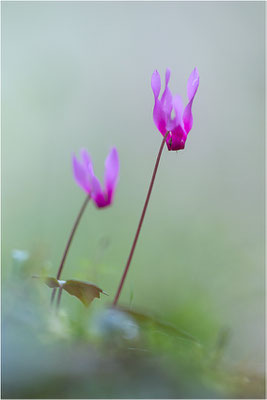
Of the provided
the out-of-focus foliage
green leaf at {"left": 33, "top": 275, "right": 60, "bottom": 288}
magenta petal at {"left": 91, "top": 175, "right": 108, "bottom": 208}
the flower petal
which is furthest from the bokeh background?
the out-of-focus foliage

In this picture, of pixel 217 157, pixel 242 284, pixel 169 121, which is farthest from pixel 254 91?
pixel 169 121

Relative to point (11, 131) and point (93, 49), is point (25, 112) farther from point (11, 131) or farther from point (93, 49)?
point (93, 49)

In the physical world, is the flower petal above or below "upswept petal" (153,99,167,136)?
below

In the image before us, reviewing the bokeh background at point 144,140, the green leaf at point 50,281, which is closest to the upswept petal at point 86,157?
the green leaf at point 50,281

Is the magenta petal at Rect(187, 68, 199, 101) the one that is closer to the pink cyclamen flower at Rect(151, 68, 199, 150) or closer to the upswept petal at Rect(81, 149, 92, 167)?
the pink cyclamen flower at Rect(151, 68, 199, 150)

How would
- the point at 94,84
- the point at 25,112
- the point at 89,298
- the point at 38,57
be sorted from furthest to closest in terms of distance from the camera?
the point at 94,84 → the point at 38,57 → the point at 25,112 → the point at 89,298

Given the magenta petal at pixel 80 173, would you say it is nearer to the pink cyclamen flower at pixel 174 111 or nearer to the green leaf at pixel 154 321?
the pink cyclamen flower at pixel 174 111

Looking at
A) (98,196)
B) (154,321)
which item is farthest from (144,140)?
(154,321)
